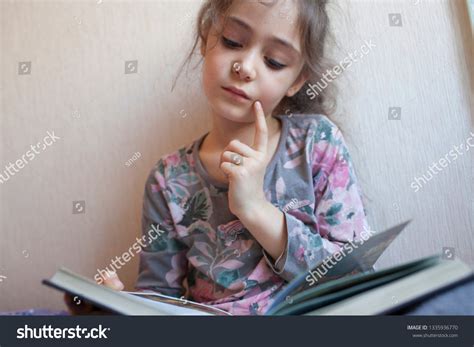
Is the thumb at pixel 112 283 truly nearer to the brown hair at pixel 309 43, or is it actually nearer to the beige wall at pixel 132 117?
the beige wall at pixel 132 117

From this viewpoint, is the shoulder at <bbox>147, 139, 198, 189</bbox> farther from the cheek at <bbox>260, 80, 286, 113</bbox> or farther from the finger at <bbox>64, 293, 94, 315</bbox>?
the finger at <bbox>64, 293, 94, 315</bbox>

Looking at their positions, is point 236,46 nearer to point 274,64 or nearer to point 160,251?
point 274,64

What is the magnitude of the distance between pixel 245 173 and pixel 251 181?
0.05 ft

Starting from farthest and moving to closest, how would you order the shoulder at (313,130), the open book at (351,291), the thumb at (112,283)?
1. the shoulder at (313,130)
2. the thumb at (112,283)
3. the open book at (351,291)

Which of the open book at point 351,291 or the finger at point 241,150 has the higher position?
the finger at point 241,150

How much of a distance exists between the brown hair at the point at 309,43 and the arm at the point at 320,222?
120 mm

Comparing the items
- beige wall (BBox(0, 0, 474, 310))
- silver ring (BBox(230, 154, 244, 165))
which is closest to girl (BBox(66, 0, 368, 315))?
silver ring (BBox(230, 154, 244, 165))

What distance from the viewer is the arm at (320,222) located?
2.34 feet

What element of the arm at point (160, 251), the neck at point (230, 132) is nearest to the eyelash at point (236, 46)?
the neck at point (230, 132)

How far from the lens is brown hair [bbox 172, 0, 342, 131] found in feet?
2.56

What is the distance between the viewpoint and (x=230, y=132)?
0.84 m

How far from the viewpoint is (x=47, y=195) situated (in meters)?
0.96
